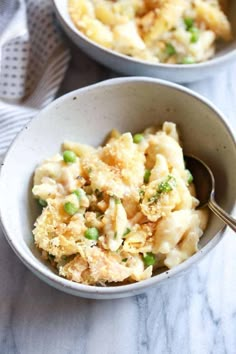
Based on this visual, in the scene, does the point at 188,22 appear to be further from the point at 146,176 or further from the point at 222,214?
the point at 222,214

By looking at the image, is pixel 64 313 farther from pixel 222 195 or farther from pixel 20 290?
pixel 222 195

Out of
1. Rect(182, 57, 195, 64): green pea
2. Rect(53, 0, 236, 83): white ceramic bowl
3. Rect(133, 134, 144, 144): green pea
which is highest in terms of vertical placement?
Rect(53, 0, 236, 83): white ceramic bowl

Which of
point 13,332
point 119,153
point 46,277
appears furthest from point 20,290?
point 119,153

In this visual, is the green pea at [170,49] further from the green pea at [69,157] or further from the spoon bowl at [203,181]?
the green pea at [69,157]

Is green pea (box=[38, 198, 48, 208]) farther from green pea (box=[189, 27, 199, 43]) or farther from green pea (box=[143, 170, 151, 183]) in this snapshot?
green pea (box=[189, 27, 199, 43])

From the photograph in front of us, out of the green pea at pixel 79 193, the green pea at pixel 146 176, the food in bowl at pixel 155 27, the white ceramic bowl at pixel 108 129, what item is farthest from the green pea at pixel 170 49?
the green pea at pixel 79 193

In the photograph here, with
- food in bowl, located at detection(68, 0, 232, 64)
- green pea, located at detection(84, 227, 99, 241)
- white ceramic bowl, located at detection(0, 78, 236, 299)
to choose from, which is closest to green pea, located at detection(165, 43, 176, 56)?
food in bowl, located at detection(68, 0, 232, 64)
